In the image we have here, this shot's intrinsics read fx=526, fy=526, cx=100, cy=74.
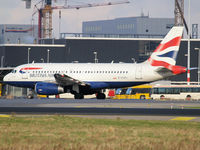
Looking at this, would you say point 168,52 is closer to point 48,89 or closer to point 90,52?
point 48,89

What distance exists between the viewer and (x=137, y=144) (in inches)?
833

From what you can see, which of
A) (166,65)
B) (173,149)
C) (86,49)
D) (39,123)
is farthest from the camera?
(86,49)

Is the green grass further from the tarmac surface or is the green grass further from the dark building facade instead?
the dark building facade

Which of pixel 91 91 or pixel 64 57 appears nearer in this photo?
pixel 91 91

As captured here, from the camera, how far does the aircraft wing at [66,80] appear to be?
6525 cm

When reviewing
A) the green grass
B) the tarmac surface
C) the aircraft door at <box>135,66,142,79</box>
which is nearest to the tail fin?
the aircraft door at <box>135,66,142,79</box>

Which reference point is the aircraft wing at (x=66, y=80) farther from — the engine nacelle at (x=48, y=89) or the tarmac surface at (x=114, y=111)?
the tarmac surface at (x=114, y=111)

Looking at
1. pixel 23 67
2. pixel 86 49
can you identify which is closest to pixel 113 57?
pixel 86 49

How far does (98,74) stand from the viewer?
223 feet

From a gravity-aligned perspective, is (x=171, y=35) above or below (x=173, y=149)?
above

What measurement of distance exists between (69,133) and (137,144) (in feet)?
15.3

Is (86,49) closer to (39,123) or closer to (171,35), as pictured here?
(171,35)

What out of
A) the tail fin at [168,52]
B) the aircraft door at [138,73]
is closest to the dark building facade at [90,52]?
the tail fin at [168,52]

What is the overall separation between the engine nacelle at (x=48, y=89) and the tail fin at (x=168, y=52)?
12.2 metres
